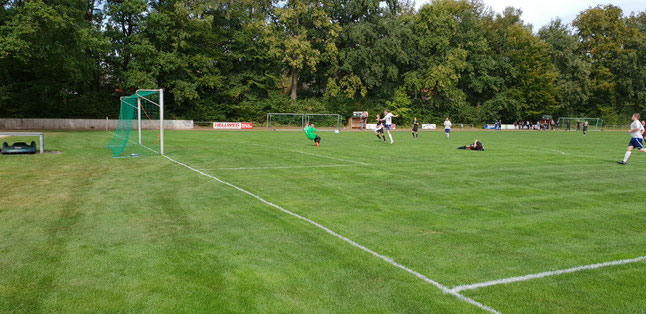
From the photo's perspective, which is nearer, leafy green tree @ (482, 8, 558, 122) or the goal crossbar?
the goal crossbar

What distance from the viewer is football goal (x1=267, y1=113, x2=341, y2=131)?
174 ft

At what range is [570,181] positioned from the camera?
11.7 m

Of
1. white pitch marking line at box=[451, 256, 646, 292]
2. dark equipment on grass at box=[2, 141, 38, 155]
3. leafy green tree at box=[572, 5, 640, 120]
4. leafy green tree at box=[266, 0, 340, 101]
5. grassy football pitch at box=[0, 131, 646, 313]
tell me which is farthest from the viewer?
leafy green tree at box=[572, 5, 640, 120]

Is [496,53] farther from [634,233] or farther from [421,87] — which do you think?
[634,233]

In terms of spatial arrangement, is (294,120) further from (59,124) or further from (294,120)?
(59,124)

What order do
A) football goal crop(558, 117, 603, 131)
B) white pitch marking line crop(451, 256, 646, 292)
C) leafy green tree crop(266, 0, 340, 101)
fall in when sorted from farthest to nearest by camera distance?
1. football goal crop(558, 117, 603, 131)
2. leafy green tree crop(266, 0, 340, 101)
3. white pitch marking line crop(451, 256, 646, 292)

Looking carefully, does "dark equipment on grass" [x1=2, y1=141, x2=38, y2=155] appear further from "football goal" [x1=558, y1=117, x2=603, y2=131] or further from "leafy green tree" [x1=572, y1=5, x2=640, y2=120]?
"leafy green tree" [x1=572, y1=5, x2=640, y2=120]

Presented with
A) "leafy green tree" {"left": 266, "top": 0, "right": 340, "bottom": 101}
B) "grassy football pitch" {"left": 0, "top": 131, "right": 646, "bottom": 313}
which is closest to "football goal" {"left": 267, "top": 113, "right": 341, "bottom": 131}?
"leafy green tree" {"left": 266, "top": 0, "right": 340, "bottom": 101}

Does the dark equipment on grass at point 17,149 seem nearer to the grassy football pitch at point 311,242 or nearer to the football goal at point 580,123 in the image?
the grassy football pitch at point 311,242

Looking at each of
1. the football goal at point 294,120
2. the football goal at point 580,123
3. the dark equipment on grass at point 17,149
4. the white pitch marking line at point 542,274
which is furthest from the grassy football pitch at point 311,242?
the football goal at point 580,123

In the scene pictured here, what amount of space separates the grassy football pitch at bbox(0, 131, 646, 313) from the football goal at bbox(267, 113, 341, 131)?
4131 cm

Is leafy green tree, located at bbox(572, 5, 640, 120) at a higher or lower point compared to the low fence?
higher

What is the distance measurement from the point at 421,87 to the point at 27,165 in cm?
5597

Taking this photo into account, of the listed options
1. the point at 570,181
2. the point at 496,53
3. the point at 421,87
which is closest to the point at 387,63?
the point at 421,87
